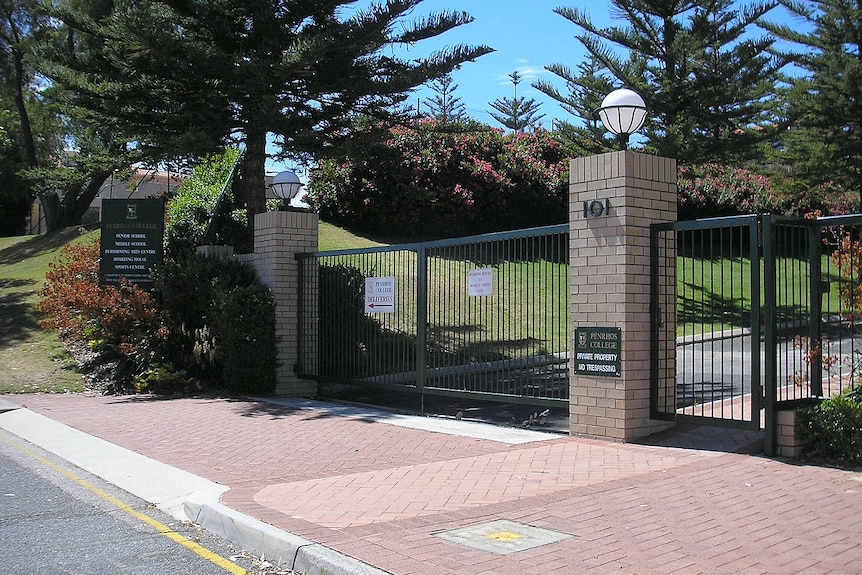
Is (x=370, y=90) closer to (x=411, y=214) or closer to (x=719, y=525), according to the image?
(x=411, y=214)

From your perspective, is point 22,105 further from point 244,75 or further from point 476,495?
point 476,495

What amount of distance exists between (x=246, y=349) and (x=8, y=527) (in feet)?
23.9

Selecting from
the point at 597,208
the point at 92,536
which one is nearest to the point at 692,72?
the point at 597,208

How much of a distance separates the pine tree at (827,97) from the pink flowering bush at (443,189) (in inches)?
289

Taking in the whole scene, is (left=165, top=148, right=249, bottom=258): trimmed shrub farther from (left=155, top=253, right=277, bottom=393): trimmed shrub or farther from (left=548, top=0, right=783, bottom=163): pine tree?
(left=548, top=0, right=783, bottom=163): pine tree

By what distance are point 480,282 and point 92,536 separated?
18.9 feet

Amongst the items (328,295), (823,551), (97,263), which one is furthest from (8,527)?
(97,263)

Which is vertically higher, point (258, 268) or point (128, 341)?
point (258, 268)

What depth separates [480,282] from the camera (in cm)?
1004

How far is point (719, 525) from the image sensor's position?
17.1ft

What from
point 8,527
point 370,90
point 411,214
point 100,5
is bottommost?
point 8,527

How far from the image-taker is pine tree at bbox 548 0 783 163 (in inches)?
729

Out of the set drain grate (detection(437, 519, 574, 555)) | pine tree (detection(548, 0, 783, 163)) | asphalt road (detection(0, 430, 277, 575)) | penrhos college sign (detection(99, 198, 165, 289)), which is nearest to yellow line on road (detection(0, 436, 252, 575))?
asphalt road (detection(0, 430, 277, 575))

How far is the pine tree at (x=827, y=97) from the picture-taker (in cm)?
2181
